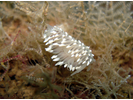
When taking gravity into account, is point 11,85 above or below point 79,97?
above

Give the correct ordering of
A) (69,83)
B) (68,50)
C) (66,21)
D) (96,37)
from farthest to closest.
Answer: (66,21) → (96,37) → (69,83) → (68,50)

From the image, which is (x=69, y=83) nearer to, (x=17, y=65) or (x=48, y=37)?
(x=48, y=37)

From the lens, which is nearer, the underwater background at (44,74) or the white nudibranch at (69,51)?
the white nudibranch at (69,51)

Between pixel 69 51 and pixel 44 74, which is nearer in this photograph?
pixel 69 51

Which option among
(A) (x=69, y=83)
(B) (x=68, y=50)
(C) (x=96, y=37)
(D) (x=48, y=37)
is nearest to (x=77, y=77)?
Result: (A) (x=69, y=83)

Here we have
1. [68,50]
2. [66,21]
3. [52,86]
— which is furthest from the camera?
[66,21]

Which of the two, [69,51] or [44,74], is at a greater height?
[69,51]

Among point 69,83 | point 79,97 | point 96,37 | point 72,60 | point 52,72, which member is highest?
point 96,37

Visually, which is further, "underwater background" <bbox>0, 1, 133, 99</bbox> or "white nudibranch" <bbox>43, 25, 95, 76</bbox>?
"underwater background" <bbox>0, 1, 133, 99</bbox>
